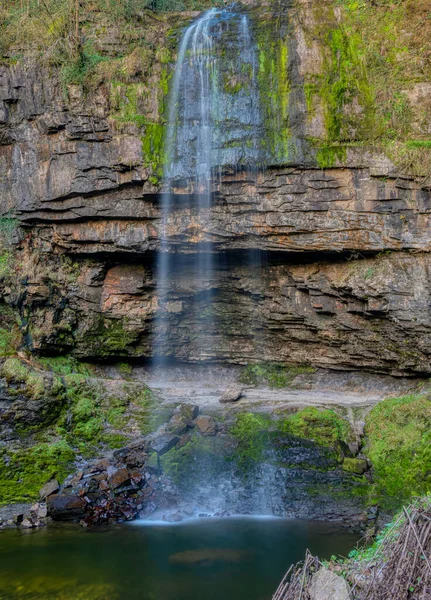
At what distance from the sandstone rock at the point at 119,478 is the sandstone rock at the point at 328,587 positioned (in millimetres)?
4701

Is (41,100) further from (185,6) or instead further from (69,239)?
(185,6)

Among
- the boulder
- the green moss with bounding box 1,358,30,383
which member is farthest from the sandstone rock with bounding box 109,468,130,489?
the green moss with bounding box 1,358,30,383

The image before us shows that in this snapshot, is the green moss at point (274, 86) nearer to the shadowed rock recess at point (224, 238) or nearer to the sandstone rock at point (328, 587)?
the shadowed rock recess at point (224, 238)

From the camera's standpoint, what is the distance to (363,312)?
10.7 meters

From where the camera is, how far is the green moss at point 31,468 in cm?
885

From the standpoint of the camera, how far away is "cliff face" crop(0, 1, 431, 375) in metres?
10.0

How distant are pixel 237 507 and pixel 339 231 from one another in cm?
550

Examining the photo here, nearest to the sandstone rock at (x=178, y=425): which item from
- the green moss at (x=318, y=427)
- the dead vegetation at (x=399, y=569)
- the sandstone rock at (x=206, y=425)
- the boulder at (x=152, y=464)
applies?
the sandstone rock at (x=206, y=425)

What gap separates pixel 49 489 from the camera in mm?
8727

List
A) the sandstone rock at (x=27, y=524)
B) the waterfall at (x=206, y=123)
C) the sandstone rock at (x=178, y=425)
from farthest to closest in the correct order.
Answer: the waterfall at (x=206, y=123)
the sandstone rock at (x=178, y=425)
the sandstone rock at (x=27, y=524)

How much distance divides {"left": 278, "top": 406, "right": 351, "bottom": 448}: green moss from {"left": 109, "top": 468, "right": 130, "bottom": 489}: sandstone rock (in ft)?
9.58

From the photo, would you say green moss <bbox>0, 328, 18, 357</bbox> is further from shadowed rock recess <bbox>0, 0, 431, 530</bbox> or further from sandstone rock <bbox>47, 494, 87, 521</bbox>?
sandstone rock <bbox>47, 494, 87, 521</bbox>

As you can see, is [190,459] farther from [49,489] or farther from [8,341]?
[8,341]

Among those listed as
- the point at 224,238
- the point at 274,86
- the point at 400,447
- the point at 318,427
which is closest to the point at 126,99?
the point at 274,86
